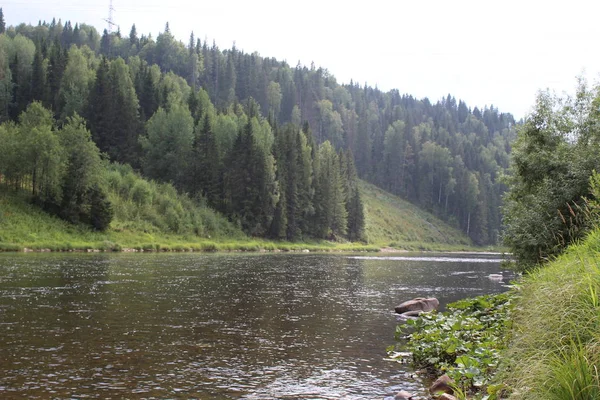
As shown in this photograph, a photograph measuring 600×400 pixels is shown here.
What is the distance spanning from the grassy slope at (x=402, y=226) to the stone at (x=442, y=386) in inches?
4178

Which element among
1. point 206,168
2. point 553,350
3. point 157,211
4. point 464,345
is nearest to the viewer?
point 553,350

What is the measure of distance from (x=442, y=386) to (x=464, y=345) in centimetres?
276

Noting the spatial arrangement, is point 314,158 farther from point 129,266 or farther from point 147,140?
point 129,266

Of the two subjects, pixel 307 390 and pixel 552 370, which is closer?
pixel 552 370

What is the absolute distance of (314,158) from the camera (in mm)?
115562

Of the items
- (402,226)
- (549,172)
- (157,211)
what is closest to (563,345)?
(549,172)

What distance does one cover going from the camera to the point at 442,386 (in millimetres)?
11914

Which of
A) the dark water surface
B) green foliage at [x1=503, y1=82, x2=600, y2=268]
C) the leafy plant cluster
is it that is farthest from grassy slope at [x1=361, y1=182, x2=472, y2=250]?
the leafy plant cluster

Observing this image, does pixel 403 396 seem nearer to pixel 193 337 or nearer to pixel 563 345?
pixel 563 345

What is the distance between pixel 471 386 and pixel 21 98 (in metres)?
119

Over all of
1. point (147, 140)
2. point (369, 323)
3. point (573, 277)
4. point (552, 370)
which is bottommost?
point (369, 323)

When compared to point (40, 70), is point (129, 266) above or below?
below

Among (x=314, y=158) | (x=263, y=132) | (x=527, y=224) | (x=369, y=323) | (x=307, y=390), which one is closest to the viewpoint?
(x=307, y=390)

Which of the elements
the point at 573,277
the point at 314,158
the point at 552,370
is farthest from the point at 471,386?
the point at 314,158
